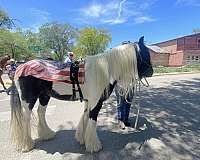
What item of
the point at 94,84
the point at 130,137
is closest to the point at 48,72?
the point at 94,84

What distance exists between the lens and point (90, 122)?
12.4 feet

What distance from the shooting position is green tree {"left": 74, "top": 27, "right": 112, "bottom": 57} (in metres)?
48.5

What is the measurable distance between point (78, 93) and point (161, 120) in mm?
2481

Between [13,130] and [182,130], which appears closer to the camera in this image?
[13,130]

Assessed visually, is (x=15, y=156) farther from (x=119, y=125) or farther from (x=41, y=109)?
(x=119, y=125)

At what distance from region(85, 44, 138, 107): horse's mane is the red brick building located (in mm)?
37544

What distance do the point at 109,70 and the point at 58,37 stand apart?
56.7 metres

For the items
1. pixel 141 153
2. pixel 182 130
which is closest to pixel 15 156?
pixel 141 153

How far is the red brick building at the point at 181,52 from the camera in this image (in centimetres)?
4284

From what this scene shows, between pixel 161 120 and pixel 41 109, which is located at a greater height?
pixel 41 109

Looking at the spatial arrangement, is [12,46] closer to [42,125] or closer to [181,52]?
[181,52]

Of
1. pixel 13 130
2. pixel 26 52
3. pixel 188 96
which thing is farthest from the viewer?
pixel 26 52

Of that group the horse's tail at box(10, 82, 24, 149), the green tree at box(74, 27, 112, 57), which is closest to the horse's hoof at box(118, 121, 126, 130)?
the horse's tail at box(10, 82, 24, 149)

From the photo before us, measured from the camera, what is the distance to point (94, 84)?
365cm
